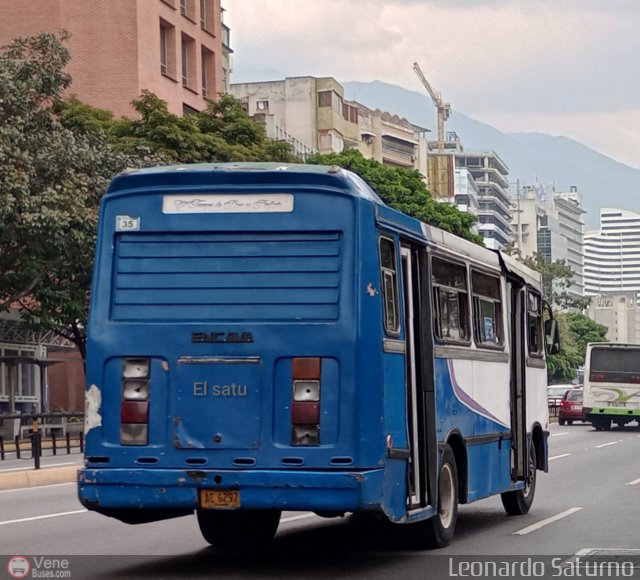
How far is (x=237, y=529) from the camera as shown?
523 inches

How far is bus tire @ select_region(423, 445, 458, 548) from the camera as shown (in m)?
12.8

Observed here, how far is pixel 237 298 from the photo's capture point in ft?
37.4

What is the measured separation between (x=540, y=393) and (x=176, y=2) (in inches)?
1793

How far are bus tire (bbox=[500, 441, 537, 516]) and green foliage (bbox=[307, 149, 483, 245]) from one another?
50.0 m

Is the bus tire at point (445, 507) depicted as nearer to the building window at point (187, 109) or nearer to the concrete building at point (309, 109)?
the building window at point (187, 109)

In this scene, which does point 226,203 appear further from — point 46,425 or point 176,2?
point 176,2

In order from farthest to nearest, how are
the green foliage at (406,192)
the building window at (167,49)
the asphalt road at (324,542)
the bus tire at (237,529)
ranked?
1. the green foliage at (406,192)
2. the building window at (167,49)
3. the bus tire at (237,529)
4. the asphalt road at (324,542)

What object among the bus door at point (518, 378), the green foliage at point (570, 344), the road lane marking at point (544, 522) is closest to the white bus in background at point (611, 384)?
the road lane marking at point (544, 522)

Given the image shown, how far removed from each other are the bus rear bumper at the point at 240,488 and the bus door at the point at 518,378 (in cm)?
551

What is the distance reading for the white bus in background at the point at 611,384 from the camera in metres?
50.1

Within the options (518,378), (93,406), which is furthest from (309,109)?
(93,406)

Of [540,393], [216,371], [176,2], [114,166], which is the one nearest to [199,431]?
Answer: [216,371]

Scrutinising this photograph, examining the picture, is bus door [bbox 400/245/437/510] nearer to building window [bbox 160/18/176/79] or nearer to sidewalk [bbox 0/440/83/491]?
sidewalk [bbox 0/440/83/491]

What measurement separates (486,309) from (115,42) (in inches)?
1738
